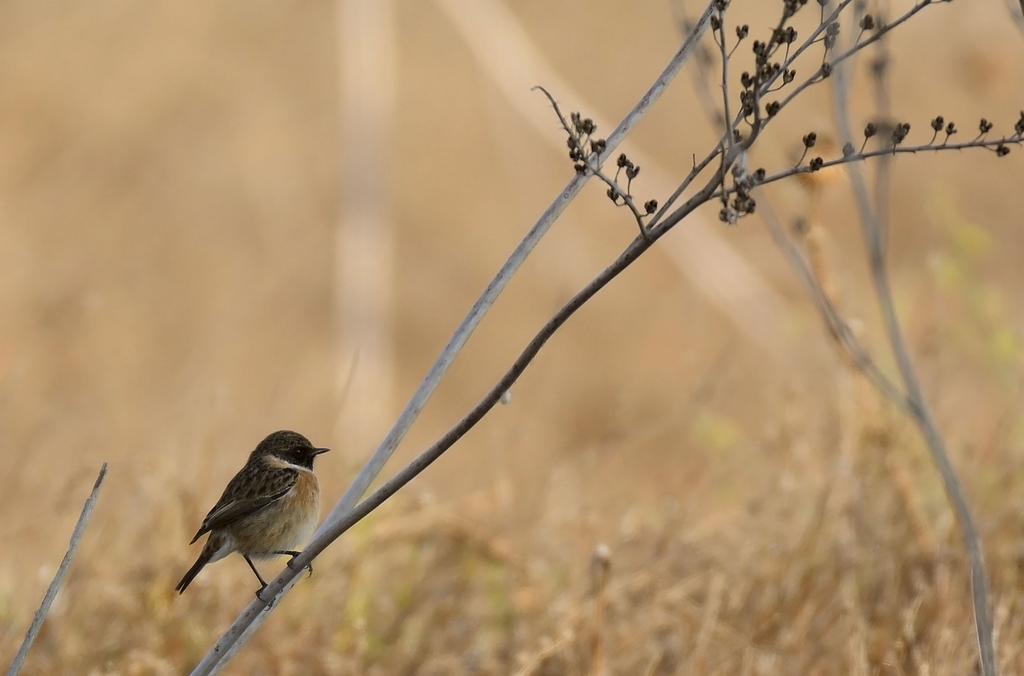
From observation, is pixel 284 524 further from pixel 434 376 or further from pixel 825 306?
pixel 825 306

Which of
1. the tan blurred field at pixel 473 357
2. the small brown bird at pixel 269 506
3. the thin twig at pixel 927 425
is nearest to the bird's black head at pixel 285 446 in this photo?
the small brown bird at pixel 269 506

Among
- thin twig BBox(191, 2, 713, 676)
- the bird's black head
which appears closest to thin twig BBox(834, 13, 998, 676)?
thin twig BBox(191, 2, 713, 676)

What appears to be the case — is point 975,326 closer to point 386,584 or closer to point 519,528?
point 519,528

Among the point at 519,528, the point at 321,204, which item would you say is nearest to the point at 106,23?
the point at 321,204

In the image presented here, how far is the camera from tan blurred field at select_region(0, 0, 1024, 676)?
14.5ft

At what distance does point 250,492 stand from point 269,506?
65mm

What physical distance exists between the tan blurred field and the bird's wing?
34.1 inches

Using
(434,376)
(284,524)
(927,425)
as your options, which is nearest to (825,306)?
(927,425)

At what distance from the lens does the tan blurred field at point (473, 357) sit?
441 cm

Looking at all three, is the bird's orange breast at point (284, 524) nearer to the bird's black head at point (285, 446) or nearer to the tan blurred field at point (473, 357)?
the bird's black head at point (285, 446)

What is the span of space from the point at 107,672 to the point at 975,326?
3915 mm

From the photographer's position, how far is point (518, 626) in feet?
15.5

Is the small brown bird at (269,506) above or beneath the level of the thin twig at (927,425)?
beneath

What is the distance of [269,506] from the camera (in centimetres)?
279
